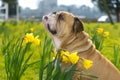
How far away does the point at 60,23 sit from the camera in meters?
4.25

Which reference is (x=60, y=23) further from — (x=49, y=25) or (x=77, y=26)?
(x=77, y=26)

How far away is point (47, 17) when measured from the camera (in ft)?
→ 14.0

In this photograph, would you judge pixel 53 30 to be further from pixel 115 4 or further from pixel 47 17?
pixel 115 4

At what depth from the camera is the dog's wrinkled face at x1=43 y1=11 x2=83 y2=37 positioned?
4.16 meters

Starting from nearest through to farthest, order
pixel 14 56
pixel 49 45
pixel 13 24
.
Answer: pixel 14 56 → pixel 49 45 → pixel 13 24

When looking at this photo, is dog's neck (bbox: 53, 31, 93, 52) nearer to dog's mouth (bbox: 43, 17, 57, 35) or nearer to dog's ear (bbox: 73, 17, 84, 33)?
dog's ear (bbox: 73, 17, 84, 33)

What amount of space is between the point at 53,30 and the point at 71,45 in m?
0.30

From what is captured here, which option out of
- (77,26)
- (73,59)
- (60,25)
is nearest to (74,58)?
(73,59)

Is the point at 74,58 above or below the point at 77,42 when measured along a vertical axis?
above

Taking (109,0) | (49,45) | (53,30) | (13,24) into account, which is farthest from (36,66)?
(109,0)

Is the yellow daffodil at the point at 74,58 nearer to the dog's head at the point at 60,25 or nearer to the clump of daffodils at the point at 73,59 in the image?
the clump of daffodils at the point at 73,59

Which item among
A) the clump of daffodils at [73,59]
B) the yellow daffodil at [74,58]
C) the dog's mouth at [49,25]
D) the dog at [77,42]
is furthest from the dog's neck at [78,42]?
the yellow daffodil at [74,58]

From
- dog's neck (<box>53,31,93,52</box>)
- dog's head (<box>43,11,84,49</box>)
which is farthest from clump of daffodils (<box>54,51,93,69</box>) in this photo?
dog's head (<box>43,11,84,49</box>)

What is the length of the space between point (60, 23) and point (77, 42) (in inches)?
12.6
